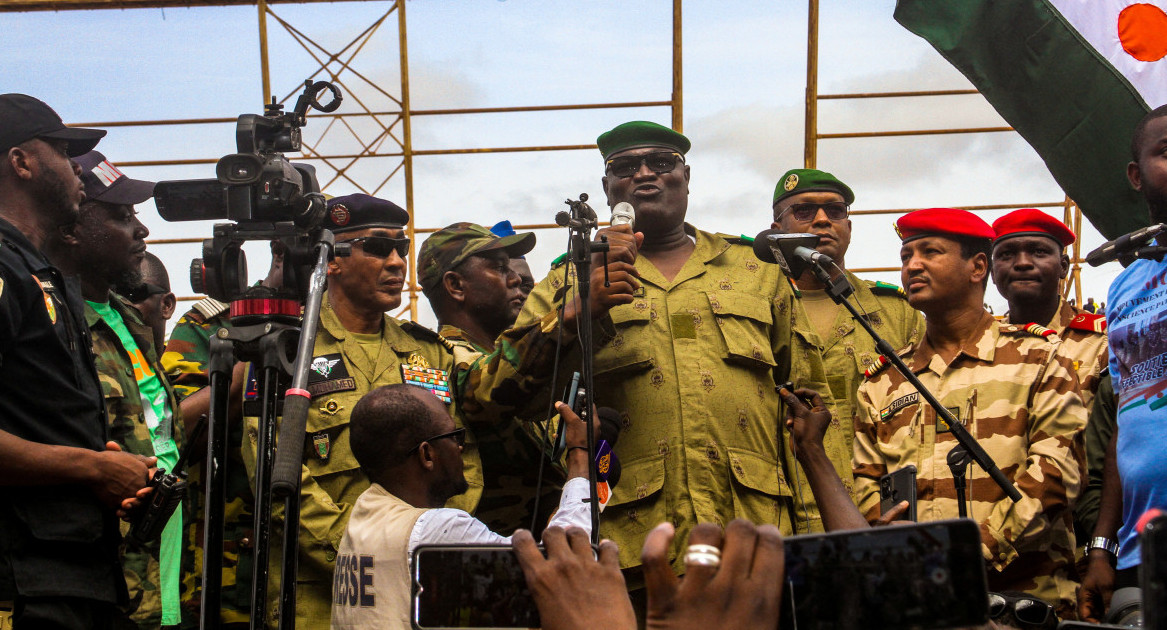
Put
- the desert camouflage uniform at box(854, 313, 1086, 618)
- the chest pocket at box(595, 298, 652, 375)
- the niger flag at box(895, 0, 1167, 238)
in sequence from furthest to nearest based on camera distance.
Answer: the niger flag at box(895, 0, 1167, 238) < the chest pocket at box(595, 298, 652, 375) < the desert camouflage uniform at box(854, 313, 1086, 618)

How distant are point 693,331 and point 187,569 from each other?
2185 millimetres

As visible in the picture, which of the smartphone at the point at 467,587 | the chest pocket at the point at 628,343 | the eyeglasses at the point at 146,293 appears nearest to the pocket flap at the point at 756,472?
the chest pocket at the point at 628,343

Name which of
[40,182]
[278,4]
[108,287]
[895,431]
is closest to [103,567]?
[40,182]

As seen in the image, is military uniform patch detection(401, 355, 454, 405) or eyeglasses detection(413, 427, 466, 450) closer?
eyeglasses detection(413, 427, 466, 450)

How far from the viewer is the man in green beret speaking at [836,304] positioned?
5.16 m

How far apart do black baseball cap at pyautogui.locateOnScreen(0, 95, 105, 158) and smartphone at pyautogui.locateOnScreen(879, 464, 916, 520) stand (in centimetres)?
276

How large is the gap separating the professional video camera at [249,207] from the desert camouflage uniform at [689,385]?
1170 millimetres

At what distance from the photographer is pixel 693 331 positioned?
433 cm

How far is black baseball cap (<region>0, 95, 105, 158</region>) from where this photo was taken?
12.0 feet

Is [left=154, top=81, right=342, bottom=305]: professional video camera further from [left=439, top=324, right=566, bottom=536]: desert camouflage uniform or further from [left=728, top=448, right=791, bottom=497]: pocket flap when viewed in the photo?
[left=439, top=324, right=566, bottom=536]: desert camouflage uniform

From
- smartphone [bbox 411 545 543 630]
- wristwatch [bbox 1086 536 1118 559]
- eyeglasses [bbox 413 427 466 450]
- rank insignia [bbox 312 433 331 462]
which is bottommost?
wristwatch [bbox 1086 536 1118 559]

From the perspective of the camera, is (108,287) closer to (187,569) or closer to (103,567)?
(187,569)

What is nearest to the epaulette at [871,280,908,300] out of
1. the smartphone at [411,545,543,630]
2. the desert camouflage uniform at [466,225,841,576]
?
the desert camouflage uniform at [466,225,841,576]

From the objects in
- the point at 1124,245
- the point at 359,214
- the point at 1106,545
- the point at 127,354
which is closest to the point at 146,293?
the point at 359,214
